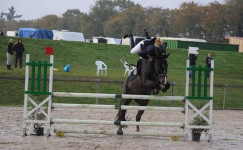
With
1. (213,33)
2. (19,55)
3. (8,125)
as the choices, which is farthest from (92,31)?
(8,125)

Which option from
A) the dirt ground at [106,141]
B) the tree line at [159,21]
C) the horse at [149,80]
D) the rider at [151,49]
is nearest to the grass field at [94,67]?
the dirt ground at [106,141]

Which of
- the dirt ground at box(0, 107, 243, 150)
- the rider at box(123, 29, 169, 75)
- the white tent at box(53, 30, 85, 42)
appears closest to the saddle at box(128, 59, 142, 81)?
the rider at box(123, 29, 169, 75)

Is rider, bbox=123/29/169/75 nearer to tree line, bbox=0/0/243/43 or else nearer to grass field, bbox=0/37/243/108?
grass field, bbox=0/37/243/108

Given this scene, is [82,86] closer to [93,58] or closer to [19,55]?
[19,55]

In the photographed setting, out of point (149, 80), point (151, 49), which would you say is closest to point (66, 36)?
point (149, 80)

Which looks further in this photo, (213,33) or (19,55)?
(213,33)

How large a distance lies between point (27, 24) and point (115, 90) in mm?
111344

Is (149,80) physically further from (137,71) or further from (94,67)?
(94,67)

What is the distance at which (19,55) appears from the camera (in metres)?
26.9

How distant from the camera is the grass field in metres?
22.5

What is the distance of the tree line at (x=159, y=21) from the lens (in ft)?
278

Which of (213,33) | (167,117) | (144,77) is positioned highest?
(213,33)

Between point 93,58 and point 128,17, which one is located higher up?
point 128,17

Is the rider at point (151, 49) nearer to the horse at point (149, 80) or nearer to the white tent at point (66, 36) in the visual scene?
the horse at point (149, 80)
